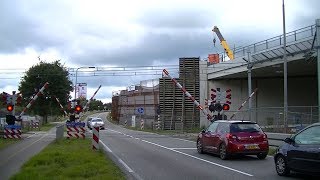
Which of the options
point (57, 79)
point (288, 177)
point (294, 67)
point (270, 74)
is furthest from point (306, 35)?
point (57, 79)

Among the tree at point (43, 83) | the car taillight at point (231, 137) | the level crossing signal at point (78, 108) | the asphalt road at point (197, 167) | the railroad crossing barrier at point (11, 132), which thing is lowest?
the asphalt road at point (197, 167)

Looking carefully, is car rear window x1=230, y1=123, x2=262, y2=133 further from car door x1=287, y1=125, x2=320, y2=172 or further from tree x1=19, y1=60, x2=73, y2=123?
tree x1=19, y1=60, x2=73, y2=123

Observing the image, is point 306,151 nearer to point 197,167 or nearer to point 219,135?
point 197,167

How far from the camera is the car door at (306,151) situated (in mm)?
12070

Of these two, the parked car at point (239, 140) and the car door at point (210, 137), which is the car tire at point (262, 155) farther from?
the car door at point (210, 137)

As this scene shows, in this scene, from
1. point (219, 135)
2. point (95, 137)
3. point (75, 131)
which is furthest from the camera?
point (75, 131)

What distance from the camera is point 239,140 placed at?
19.0 metres

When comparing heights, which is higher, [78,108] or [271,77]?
[271,77]

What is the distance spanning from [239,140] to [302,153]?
642 cm

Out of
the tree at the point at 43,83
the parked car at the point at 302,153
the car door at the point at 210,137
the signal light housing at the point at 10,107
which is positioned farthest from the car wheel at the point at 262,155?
the tree at the point at 43,83

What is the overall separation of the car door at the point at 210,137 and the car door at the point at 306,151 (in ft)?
24.5

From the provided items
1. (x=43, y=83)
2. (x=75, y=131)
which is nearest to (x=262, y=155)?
(x=75, y=131)

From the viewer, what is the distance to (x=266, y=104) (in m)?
58.7

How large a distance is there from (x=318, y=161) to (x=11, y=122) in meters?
24.6
